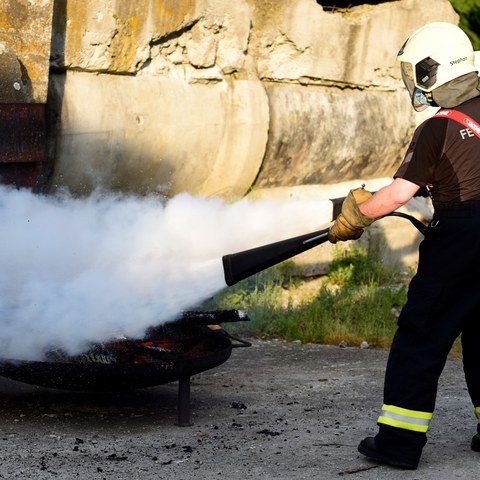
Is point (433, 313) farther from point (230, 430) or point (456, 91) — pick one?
point (230, 430)

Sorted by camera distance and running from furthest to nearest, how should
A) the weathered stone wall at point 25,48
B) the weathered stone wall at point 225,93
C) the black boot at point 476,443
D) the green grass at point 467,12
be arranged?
the green grass at point 467,12, the weathered stone wall at point 225,93, the weathered stone wall at point 25,48, the black boot at point 476,443

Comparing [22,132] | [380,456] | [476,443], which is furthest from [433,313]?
[22,132]

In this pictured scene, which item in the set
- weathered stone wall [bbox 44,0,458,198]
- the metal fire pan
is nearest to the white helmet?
the metal fire pan

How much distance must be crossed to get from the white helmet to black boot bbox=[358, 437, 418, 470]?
5.48ft

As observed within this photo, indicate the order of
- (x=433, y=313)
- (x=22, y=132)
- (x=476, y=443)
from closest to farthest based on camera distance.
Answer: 1. (x=433, y=313)
2. (x=476, y=443)
3. (x=22, y=132)

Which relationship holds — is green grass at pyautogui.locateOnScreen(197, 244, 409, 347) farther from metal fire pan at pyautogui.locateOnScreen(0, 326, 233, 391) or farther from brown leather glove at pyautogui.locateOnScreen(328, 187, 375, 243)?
brown leather glove at pyautogui.locateOnScreen(328, 187, 375, 243)

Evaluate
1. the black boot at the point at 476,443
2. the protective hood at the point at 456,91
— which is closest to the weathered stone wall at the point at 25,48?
the protective hood at the point at 456,91

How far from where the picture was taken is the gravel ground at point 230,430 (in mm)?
4750

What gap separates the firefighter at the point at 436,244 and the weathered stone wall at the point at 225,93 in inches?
109

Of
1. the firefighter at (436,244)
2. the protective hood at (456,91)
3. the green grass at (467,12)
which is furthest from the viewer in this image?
the green grass at (467,12)

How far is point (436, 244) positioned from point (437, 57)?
89 cm

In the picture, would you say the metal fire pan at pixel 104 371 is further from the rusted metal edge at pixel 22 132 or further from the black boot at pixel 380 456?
the rusted metal edge at pixel 22 132

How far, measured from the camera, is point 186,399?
5398 millimetres

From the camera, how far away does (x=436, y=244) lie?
4781 millimetres
